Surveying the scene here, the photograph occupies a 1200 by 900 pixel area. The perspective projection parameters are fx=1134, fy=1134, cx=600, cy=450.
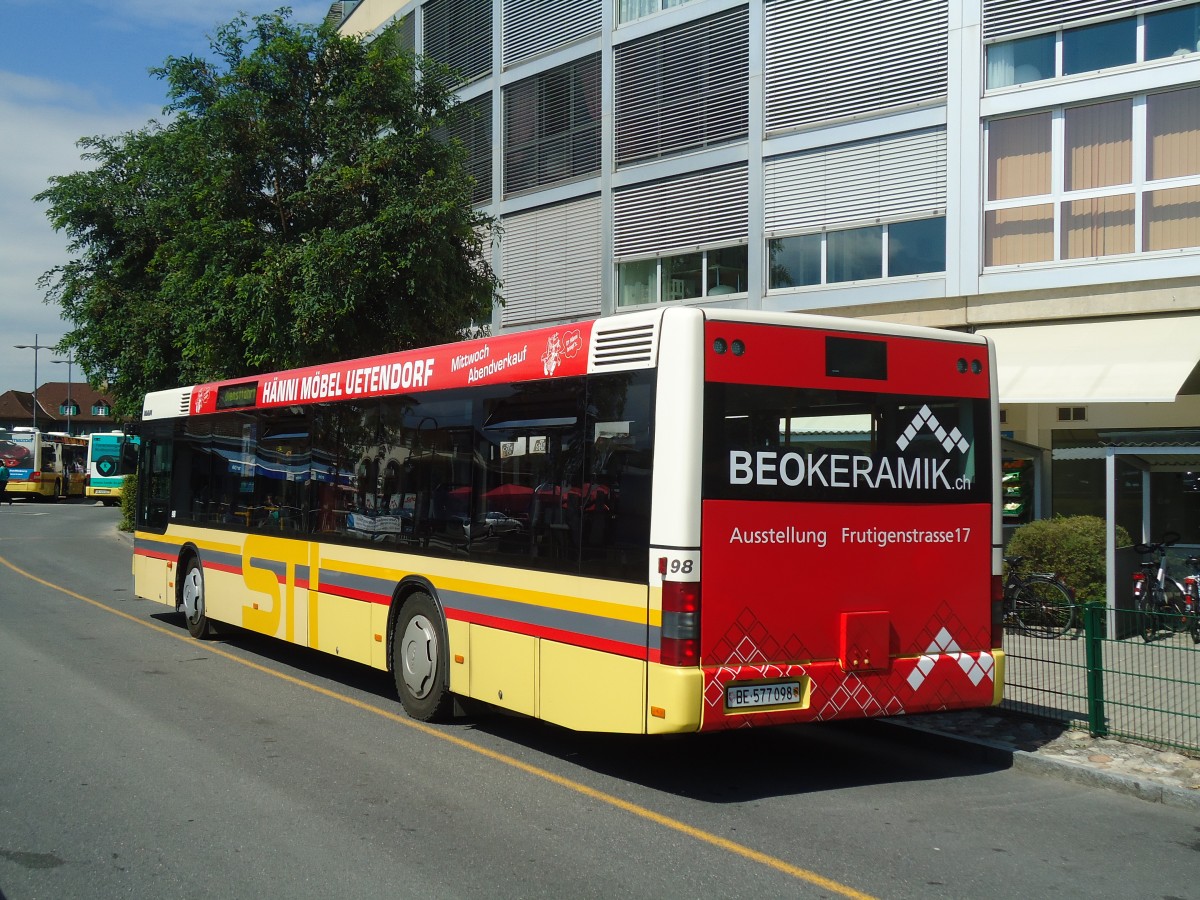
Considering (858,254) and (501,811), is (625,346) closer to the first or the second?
(501,811)

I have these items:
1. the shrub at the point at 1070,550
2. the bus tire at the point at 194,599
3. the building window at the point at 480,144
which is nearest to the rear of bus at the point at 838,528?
the shrub at the point at 1070,550

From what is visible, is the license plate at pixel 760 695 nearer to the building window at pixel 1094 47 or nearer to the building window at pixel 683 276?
the building window at pixel 1094 47

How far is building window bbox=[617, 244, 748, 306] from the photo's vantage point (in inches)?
813

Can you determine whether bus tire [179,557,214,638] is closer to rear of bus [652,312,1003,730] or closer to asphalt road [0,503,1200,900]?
asphalt road [0,503,1200,900]

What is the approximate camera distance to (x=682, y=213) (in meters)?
21.7

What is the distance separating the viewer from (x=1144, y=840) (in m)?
6.23

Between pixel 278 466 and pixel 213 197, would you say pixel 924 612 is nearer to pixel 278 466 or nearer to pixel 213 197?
pixel 278 466

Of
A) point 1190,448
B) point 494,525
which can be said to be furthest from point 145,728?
point 1190,448

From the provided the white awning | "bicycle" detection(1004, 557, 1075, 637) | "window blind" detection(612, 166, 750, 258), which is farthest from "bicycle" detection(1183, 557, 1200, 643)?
"window blind" detection(612, 166, 750, 258)

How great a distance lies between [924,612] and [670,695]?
80.2 inches

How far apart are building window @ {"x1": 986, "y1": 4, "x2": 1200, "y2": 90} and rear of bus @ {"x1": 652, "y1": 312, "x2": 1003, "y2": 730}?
10.9 meters

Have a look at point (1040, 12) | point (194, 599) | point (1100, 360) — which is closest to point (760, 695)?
point (194, 599)

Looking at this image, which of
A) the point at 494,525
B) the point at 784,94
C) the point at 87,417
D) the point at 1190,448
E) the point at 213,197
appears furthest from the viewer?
the point at 87,417

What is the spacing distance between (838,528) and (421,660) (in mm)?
3692
